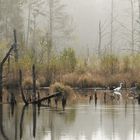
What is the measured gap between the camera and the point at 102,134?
1977 centimetres

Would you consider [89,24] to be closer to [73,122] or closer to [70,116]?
[70,116]

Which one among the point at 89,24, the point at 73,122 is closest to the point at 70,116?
the point at 73,122

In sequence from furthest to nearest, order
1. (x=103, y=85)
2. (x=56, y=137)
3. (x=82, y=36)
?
(x=82, y=36)
(x=103, y=85)
(x=56, y=137)

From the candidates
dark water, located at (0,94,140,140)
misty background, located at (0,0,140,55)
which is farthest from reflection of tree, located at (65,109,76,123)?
misty background, located at (0,0,140,55)

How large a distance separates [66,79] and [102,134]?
2549cm

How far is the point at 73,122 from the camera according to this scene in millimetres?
22938

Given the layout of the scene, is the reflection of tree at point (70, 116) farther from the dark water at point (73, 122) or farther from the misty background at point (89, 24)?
the misty background at point (89, 24)

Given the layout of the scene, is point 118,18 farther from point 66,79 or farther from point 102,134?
point 102,134

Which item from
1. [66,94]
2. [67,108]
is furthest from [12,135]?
[66,94]

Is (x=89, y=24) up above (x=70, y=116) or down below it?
above

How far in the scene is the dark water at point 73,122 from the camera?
19531 mm

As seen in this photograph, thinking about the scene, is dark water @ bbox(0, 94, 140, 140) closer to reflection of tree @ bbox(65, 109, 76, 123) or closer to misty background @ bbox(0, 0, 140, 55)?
reflection of tree @ bbox(65, 109, 76, 123)

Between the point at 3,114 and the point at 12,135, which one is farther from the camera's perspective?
the point at 3,114

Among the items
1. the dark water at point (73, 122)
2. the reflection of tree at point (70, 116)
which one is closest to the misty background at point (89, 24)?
the dark water at point (73, 122)
